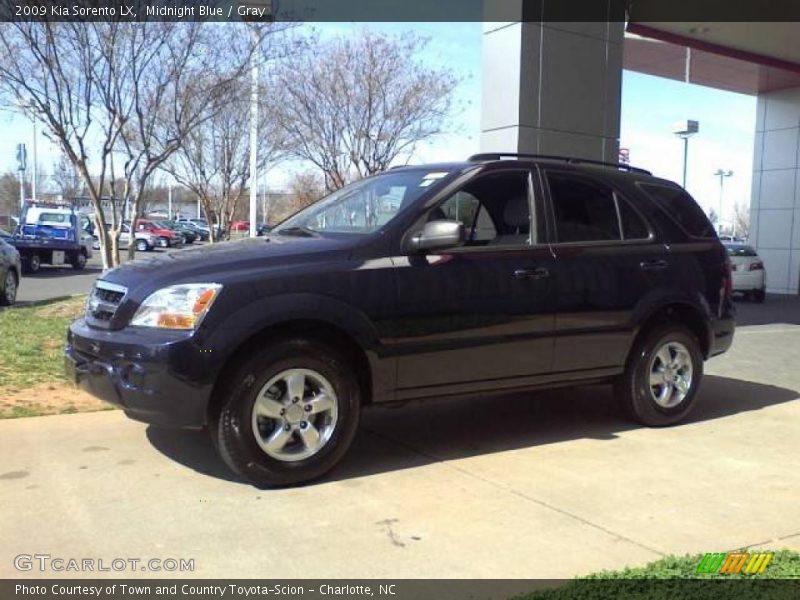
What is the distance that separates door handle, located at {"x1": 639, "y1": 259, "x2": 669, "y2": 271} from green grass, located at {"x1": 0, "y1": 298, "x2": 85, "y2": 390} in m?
5.03

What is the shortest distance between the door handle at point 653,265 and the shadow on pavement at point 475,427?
1247 mm

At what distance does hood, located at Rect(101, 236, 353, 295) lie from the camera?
4.42 metres

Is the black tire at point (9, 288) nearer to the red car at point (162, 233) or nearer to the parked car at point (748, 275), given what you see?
the parked car at point (748, 275)

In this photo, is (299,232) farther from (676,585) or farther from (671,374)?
(676,585)

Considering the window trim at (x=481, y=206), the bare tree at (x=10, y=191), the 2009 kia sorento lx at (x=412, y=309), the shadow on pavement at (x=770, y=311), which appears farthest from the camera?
the bare tree at (x=10, y=191)

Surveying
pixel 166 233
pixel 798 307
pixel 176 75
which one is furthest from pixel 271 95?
pixel 166 233

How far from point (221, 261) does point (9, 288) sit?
1027 centimetres

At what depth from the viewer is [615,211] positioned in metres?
6.01

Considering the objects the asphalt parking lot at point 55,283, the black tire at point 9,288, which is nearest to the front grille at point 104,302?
the black tire at point 9,288

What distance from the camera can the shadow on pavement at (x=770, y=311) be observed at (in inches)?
596

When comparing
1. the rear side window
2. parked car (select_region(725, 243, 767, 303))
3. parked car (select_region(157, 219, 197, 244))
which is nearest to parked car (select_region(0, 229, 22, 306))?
the rear side window

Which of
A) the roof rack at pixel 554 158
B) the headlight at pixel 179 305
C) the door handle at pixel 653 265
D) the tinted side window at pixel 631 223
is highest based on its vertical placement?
the roof rack at pixel 554 158

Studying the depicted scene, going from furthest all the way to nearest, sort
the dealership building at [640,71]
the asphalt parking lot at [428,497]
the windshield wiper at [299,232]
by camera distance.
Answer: the dealership building at [640,71] → the windshield wiper at [299,232] → the asphalt parking lot at [428,497]

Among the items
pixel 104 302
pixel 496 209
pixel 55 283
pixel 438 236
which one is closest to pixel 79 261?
pixel 55 283
